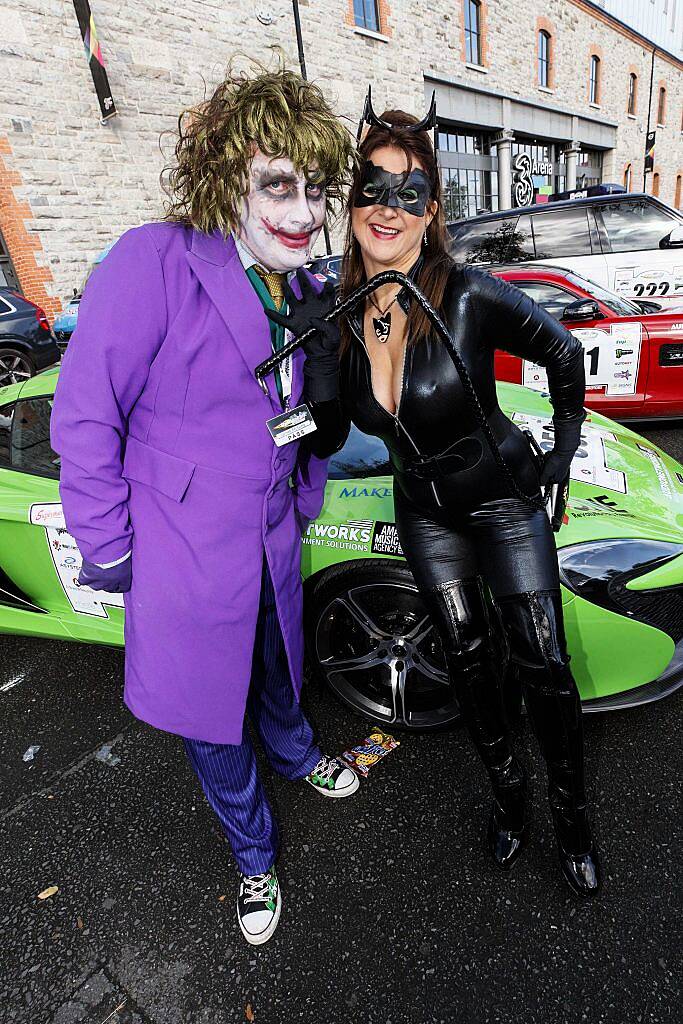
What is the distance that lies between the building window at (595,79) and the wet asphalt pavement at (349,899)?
111ft

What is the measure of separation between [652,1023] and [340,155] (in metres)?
2.11

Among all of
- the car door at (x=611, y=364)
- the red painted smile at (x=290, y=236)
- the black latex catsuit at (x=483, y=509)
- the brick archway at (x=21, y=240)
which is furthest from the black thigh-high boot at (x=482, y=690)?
the brick archway at (x=21, y=240)

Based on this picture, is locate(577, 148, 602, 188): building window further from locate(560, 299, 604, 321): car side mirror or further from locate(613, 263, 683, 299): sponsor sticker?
locate(560, 299, 604, 321): car side mirror

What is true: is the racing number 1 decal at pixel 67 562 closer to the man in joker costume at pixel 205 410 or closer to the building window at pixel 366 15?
the man in joker costume at pixel 205 410

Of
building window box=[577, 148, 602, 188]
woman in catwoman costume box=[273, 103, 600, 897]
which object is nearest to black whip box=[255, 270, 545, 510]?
woman in catwoman costume box=[273, 103, 600, 897]

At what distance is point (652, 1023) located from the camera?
1354 mm

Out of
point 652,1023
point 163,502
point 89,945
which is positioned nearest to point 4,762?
point 89,945

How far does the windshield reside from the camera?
15.1 feet

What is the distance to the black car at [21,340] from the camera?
28.0 feet

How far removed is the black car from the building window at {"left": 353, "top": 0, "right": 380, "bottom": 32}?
14.3 metres

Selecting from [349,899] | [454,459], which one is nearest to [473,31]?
[454,459]

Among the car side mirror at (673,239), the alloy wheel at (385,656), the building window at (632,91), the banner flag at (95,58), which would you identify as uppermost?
the building window at (632,91)

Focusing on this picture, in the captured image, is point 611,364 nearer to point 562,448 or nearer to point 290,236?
point 562,448

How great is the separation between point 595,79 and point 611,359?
3103 cm
